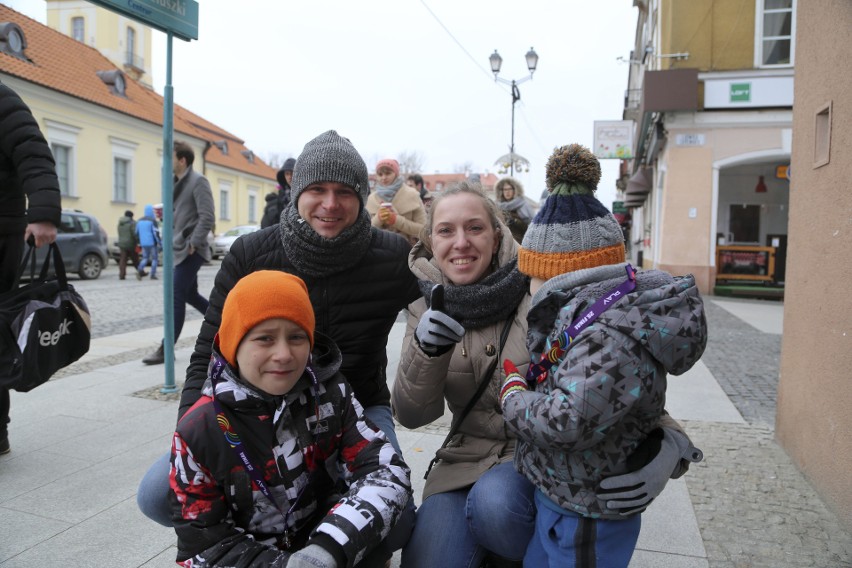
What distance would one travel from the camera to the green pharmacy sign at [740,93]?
12984 mm

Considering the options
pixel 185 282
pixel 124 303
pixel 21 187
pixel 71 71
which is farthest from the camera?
pixel 71 71

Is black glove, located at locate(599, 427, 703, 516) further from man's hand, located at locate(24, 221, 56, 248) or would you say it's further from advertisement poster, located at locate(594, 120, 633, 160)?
advertisement poster, located at locate(594, 120, 633, 160)

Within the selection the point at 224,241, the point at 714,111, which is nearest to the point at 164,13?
the point at 714,111

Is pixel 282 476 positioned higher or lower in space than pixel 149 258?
lower

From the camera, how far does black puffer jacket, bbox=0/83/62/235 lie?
2.99 metres

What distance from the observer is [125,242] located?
16.8 m

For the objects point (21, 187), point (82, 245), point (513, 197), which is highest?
point (513, 197)

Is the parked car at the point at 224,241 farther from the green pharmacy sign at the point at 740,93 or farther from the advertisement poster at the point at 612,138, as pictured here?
the green pharmacy sign at the point at 740,93

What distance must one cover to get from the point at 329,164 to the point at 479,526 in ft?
4.30

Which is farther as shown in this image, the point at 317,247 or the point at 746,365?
the point at 746,365

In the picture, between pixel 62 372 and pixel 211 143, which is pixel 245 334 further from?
pixel 211 143

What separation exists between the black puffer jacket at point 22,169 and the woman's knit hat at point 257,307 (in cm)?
181

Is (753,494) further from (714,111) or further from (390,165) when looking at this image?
(714,111)

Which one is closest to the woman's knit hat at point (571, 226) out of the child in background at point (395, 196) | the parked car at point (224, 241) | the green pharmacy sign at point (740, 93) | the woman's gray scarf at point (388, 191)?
the child in background at point (395, 196)
